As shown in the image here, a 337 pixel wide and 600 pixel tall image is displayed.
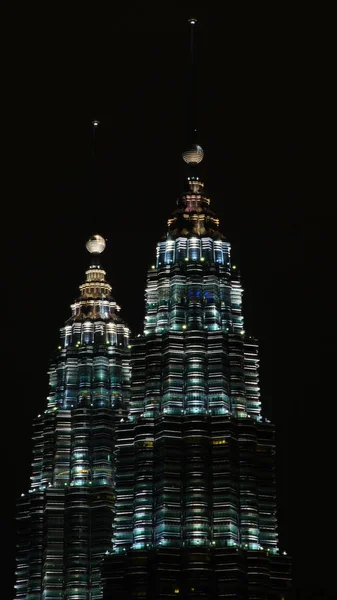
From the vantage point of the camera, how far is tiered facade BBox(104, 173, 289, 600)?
170 metres

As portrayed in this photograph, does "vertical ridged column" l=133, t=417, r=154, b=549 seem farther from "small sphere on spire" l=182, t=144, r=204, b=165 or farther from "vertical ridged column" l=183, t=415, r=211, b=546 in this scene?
"small sphere on spire" l=182, t=144, r=204, b=165

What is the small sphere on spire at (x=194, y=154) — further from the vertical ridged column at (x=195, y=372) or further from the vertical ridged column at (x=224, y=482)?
the vertical ridged column at (x=224, y=482)

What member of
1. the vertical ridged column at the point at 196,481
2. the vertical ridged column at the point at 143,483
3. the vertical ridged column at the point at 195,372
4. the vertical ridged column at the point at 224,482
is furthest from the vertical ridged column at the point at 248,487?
the vertical ridged column at the point at 143,483

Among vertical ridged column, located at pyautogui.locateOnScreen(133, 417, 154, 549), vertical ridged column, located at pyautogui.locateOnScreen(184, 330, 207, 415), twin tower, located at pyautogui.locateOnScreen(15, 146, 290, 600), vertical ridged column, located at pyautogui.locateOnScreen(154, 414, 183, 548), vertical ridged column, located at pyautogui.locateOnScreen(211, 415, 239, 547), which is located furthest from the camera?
vertical ridged column, located at pyautogui.locateOnScreen(184, 330, 207, 415)

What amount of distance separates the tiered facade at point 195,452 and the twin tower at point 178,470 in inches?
5.2

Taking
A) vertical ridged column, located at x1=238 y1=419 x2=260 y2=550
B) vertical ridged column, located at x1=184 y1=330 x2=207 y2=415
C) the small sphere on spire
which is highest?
the small sphere on spire

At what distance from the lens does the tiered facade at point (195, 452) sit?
170m

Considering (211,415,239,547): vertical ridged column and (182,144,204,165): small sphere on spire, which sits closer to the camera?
(211,415,239,547): vertical ridged column

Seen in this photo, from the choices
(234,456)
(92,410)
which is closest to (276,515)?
(234,456)

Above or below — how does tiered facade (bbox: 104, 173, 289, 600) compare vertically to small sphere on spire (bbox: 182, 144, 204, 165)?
below

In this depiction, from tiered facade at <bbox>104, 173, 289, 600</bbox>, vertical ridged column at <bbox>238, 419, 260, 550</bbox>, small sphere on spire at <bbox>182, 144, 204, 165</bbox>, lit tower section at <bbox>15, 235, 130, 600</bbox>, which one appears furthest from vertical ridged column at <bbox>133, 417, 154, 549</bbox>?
small sphere on spire at <bbox>182, 144, 204, 165</bbox>

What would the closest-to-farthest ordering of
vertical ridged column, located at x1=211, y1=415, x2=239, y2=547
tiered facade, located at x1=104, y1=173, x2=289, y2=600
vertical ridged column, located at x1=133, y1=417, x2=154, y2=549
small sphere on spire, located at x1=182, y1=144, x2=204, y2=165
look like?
tiered facade, located at x1=104, y1=173, x2=289, y2=600, vertical ridged column, located at x1=211, y1=415, x2=239, y2=547, vertical ridged column, located at x1=133, y1=417, x2=154, y2=549, small sphere on spire, located at x1=182, y1=144, x2=204, y2=165

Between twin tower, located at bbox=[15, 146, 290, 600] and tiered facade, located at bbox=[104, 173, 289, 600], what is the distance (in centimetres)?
13

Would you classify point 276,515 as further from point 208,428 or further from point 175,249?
point 175,249
